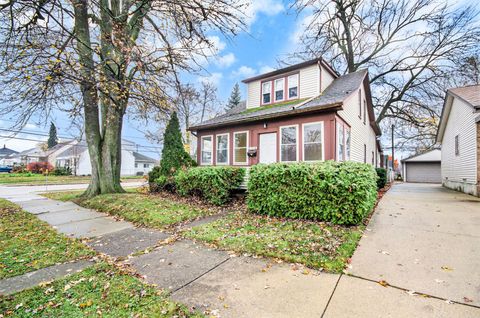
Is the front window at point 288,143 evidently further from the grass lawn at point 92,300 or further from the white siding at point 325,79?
the grass lawn at point 92,300

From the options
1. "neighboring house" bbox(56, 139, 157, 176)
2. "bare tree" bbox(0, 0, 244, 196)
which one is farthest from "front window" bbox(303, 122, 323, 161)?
"neighboring house" bbox(56, 139, 157, 176)

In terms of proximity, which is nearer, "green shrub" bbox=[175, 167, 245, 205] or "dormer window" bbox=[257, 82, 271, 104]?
"green shrub" bbox=[175, 167, 245, 205]

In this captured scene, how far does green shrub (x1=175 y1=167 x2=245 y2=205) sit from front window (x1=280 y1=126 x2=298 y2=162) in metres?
2.83

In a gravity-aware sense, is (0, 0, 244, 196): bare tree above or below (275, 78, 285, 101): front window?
below

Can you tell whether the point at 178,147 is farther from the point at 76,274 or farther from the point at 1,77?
the point at 76,274

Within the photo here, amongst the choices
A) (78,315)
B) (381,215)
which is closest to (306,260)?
(78,315)

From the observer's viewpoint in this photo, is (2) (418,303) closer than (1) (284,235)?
Yes

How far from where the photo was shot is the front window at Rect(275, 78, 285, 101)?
11920 mm

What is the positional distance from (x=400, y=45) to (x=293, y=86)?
11.1 m

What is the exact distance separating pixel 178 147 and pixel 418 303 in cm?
936

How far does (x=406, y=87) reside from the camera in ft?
53.2

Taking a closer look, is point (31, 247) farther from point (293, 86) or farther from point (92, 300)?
point (293, 86)

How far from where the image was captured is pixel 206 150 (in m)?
12.7

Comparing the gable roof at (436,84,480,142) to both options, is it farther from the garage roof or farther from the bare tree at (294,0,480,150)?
the garage roof
